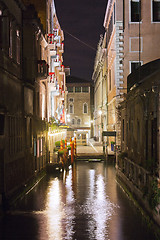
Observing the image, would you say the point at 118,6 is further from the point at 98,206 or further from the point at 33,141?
the point at 98,206

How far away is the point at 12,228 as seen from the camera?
1113cm

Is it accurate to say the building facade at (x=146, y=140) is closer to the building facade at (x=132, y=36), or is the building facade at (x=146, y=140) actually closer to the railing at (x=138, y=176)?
the railing at (x=138, y=176)

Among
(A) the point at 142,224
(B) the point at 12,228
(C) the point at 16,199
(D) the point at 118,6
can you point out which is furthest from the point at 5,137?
(D) the point at 118,6

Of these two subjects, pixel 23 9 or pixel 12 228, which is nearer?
pixel 12 228

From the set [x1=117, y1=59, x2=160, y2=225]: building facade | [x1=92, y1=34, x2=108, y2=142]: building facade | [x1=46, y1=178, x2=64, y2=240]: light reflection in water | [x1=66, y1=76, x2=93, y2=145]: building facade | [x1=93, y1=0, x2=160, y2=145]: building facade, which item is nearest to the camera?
[x1=46, y1=178, x2=64, y2=240]: light reflection in water

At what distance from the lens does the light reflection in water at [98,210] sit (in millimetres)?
10688

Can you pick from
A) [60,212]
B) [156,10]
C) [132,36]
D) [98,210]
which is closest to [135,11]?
[156,10]

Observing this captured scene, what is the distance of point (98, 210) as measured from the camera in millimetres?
13727

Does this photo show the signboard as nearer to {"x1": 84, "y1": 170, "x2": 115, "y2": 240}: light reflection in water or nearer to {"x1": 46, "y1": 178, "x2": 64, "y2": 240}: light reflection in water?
{"x1": 84, "y1": 170, "x2": 115, "y2": 240}: light reflection in water

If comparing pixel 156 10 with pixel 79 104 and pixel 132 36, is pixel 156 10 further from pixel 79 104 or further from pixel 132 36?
pixel 79 104

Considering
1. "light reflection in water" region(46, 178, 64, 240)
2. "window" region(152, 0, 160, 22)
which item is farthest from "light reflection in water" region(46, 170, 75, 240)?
"window" region(152, 0, 160, 22)

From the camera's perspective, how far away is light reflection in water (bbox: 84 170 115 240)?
35.1 feet

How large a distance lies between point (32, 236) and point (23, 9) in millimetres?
12842

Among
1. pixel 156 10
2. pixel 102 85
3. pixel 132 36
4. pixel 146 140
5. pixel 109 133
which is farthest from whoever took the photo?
pixel 102 85
